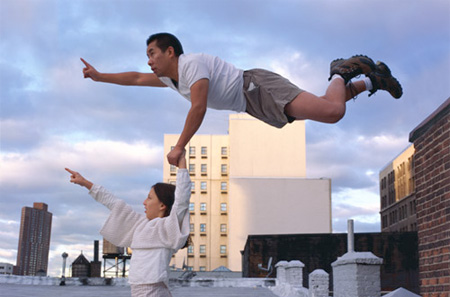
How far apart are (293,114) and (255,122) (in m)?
53.8

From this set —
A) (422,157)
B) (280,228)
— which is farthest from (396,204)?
(422,157)

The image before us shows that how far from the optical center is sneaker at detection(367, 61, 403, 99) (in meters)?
4.35

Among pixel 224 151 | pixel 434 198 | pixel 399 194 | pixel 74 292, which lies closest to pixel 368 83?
pixel 434 198

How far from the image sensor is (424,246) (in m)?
6.26

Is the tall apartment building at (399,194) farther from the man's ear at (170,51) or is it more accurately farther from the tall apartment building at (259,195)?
the man's ear at (170,51)

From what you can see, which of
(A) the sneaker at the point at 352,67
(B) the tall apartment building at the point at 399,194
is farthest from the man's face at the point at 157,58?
(B) the tall apartment building at the point at 399,194

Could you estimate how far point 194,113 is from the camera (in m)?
3.61

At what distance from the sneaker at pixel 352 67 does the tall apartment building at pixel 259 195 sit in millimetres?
49350

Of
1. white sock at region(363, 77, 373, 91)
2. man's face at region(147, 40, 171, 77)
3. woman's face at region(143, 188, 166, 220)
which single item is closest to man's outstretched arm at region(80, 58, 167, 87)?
man's face at region(147, 40, 171, 77)

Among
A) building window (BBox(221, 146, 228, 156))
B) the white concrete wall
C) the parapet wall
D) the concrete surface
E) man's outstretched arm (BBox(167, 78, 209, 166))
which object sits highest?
building window (BBox(221, 146, 228, 156))

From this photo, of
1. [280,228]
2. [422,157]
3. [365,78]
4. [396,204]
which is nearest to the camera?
[365,78]

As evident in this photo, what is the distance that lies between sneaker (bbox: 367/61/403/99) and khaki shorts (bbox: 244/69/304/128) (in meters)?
0.82

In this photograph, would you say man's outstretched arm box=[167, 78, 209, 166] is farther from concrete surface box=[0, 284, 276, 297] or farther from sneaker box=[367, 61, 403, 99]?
concrete surface box=[0, 284, 276, 297]

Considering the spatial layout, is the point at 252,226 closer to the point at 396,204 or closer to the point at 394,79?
the point at 396,204
